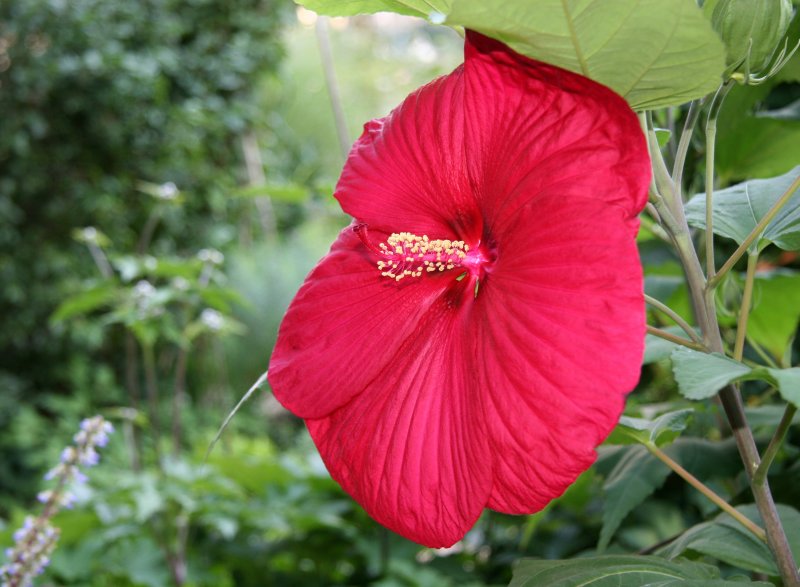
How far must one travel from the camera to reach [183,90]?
12.3 feet

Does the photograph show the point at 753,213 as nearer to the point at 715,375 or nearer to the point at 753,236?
the point at 753,236

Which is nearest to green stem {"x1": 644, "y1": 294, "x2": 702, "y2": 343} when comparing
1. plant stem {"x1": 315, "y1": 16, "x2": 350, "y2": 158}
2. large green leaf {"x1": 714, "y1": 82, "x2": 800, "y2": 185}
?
large green leaf {"x1": 714, "y1": 82, "x2": 800, "y2": 185}

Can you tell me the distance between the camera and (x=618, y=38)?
1.16 feet

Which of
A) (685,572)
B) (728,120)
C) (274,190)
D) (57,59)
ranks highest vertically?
(728,120)

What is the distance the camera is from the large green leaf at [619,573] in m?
0.40

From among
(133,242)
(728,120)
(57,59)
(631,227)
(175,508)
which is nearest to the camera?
(631,227)

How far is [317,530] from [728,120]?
0.81m

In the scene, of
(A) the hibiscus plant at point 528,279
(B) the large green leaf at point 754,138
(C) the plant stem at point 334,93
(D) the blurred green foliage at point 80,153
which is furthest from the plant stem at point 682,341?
(D) the blurred green foliage at point 80,153

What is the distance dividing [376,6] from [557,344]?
0.21 m

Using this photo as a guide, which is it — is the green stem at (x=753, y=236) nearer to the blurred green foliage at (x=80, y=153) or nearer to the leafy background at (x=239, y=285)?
the leafy background at (x=239, y=285)

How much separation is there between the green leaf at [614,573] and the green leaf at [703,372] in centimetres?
11

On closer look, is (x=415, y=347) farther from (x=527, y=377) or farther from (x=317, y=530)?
(x=317, y=530)

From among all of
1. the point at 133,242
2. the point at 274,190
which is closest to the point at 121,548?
the point at 274,190

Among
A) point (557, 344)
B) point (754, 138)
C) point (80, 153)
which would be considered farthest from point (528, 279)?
point (80, 153)
